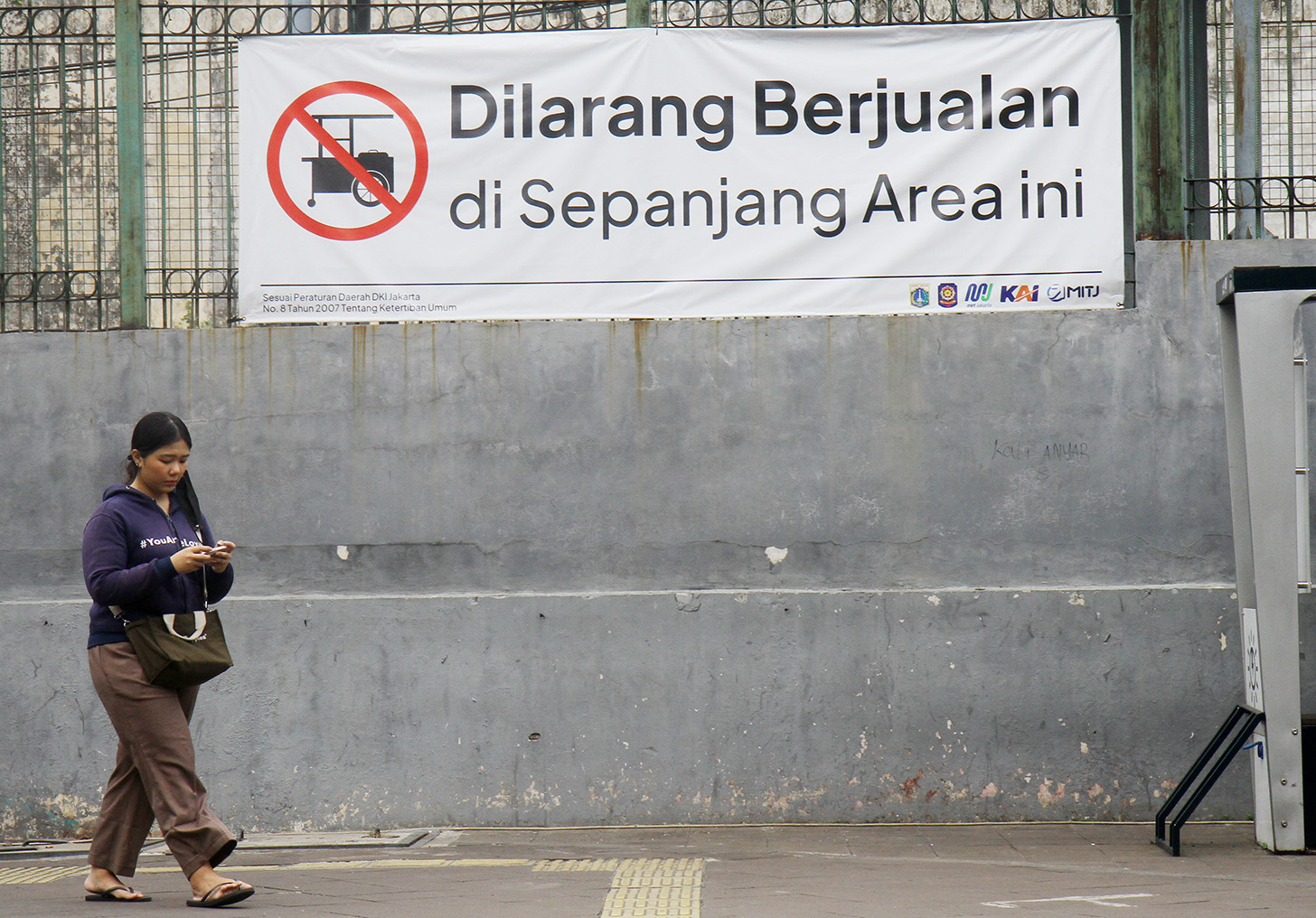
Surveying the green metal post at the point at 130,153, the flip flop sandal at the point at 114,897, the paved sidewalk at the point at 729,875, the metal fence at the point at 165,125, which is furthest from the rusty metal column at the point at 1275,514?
the green metal post at the point at 130,153

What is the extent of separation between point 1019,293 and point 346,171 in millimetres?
3512

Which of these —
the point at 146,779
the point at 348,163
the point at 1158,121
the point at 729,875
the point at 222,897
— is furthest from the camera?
the point at 348,163

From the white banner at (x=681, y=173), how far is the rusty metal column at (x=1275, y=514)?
1148mm

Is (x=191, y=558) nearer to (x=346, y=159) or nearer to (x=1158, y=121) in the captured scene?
(x=346, y=159)

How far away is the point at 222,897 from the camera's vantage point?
4.59 meters

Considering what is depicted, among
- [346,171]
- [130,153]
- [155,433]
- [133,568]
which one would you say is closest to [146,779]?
[133,568]

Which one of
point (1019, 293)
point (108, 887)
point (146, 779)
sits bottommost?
point (108, 887)

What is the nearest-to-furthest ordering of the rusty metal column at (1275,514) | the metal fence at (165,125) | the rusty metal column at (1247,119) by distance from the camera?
1. the rusty metal column at (1275,514)
2. the rusty metal column at (1247,119)
3. the metal fence at (165,125)

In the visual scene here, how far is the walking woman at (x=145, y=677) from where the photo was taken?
182 inches

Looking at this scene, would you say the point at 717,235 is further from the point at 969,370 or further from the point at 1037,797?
the point at 1037,797

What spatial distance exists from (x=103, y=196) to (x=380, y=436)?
2006mm

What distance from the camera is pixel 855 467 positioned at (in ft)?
21.5

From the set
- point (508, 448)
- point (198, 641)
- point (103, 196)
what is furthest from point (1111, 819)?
point (103, 196)

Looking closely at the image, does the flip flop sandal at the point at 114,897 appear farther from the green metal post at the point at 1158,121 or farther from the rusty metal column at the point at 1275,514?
the green metal post at the point at 1158,121
